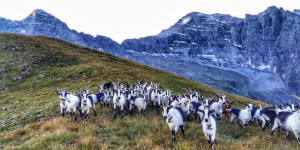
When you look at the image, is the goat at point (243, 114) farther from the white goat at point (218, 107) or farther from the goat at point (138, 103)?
the goat at point (138, 103)

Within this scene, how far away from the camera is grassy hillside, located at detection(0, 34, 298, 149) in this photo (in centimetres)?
1182

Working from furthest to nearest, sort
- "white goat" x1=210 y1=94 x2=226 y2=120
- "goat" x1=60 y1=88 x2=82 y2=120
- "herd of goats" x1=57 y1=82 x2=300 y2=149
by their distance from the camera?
1. "white goat" x1=210 y1=94 x2=226 y2=120
2. "goat" x1=60 y1=88 x2=82 y2=120
3. "herd of goats" x1=57 y1=82 x2=300 y2=149

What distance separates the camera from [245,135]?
51.0 ft

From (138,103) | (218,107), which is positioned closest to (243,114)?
(218,107)

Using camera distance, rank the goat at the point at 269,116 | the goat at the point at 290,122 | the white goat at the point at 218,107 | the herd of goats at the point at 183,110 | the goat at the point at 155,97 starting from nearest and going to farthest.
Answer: the herd of goats at the point at 183,110
the goat at the point at 290,122
the goat at the point at 269,116
the white goat at the point at 218,107
the goat at the point at 155,97

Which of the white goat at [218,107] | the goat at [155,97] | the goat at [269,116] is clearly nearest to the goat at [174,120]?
the white goat at [218,107]

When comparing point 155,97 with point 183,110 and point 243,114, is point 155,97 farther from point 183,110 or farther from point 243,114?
point 243,114

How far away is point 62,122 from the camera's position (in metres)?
15.5

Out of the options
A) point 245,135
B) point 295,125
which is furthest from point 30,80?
point 295,125

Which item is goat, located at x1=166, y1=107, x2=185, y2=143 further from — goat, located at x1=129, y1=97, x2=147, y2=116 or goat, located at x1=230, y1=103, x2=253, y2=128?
goat, located at x1=230, y1=103, x2=253, y2=128

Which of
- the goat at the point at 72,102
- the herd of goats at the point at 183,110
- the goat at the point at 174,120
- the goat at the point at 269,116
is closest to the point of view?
the goat at the point at 174,120

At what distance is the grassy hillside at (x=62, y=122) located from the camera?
38.8 feet

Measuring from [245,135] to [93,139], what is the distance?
10.5 metres

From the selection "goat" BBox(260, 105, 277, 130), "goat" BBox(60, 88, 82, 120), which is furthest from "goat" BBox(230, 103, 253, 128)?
"goat" BBox(60, 88, 82, 120)
